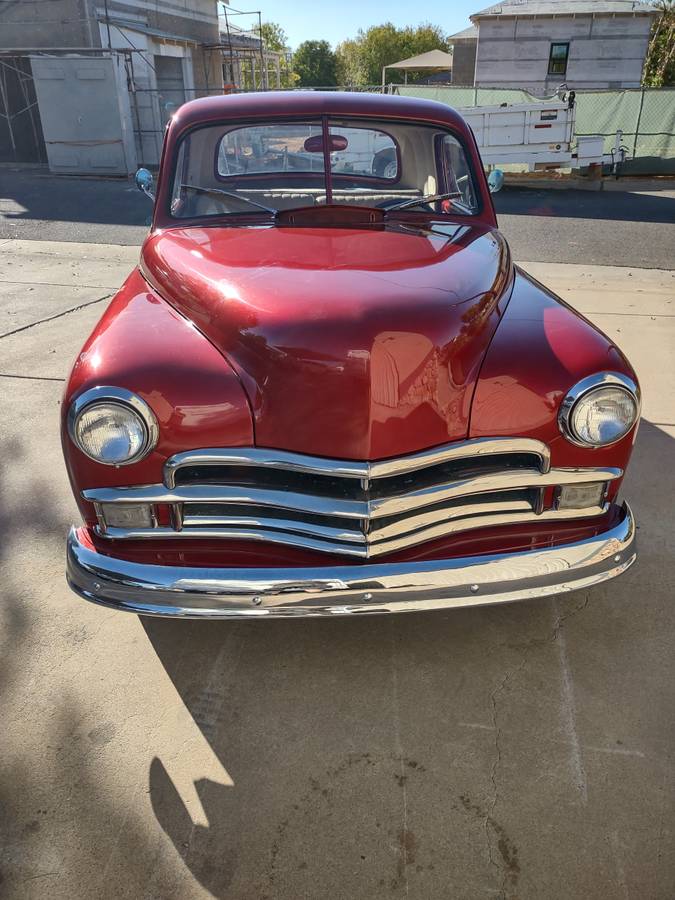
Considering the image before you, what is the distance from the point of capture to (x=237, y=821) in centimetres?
186

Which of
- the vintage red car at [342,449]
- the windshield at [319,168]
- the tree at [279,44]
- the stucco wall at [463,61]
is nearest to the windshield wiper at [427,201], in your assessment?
the windshield at [319,168]

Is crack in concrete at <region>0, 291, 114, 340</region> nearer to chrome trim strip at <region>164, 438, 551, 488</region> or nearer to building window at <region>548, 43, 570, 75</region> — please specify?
chrome trim strip at <region>164, 438, 551, 488</region>

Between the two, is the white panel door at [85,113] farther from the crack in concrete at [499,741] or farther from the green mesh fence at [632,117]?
the crack in concrete at [499,741]

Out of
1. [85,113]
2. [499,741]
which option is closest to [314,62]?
[85,113]

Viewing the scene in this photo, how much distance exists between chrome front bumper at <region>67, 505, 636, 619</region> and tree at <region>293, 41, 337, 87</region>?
48938mm

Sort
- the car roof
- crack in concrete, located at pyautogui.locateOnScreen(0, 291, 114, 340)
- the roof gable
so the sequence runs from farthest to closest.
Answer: the roof gable < crack in concrete, located at pyautogui.locateOnScreen(0, 291, 114, 340) < the car roof

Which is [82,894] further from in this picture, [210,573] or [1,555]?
[1,555]

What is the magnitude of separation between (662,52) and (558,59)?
3.48 meters

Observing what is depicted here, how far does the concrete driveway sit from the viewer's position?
1744mm

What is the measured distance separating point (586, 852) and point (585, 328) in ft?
4.99

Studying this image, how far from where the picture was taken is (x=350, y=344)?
75.0 inches

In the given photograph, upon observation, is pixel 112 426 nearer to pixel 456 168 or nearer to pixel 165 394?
pixel 165 394

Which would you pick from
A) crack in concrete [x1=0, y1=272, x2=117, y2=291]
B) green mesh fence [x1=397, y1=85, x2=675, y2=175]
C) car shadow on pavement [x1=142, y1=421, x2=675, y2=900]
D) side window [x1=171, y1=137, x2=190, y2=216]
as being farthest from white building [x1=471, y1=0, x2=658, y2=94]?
car shadow on pavement [x1=142, y1=421, x2=675, y2=900]

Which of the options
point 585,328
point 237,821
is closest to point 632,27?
point 585,328
